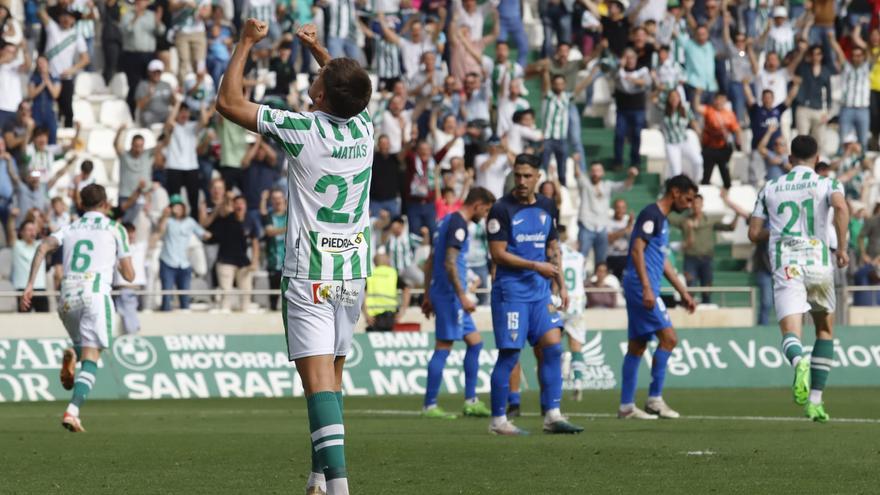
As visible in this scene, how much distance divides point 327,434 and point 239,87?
181 cm

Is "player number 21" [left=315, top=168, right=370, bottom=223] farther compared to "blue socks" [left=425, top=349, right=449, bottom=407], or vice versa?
"blue socks" [left=425, top=349, right=449, bottom=407]

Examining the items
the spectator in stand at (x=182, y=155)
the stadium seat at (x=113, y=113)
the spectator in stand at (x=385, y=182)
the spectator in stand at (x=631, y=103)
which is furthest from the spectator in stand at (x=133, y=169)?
the spectator in stand at (x=631, y=103)

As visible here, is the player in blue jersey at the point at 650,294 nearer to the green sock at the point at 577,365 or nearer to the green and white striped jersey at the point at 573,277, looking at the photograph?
the green sock at the point at 577,365

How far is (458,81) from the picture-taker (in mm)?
29875

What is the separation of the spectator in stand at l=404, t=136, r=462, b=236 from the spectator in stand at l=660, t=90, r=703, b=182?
436cm

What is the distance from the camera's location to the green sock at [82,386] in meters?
16.6

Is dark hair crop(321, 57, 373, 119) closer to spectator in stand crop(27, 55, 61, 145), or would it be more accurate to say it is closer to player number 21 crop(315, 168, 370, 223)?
player number 21 crop(315, 168, 370, 223)

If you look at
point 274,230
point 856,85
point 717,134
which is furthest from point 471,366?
point 856,85

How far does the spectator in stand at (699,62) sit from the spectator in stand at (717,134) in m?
0.20

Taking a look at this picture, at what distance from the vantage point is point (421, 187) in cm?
2817

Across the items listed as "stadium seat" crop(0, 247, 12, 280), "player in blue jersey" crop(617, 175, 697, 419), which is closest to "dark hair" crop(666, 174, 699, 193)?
"player in blue jersey" crop(617, 175, 697, 419)

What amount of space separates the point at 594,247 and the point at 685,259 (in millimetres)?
1689

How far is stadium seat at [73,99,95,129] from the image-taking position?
30.7 m

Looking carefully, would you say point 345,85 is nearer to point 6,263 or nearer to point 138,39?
point 6,263
